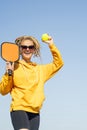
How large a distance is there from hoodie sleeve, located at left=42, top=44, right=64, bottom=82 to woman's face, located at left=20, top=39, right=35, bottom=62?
43 cm

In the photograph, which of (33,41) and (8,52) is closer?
(8,52)

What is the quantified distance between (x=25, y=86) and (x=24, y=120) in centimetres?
68

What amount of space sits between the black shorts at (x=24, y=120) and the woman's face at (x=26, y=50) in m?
1.14

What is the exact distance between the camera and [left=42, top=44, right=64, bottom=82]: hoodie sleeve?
8.49 m

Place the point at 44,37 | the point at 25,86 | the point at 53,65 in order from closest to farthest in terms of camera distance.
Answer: the point at 25,86
the point at 44,37
the point at 53,65

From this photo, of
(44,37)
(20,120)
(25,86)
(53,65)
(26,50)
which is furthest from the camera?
(53,65)

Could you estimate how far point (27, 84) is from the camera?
7.96 meters

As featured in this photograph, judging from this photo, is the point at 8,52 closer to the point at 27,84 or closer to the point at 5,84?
the point at 5,84

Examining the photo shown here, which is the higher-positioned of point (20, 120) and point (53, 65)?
point (53, 65)

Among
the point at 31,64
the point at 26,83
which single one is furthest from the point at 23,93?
the point at 31,64

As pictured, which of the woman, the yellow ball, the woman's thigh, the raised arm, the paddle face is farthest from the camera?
the raised arm

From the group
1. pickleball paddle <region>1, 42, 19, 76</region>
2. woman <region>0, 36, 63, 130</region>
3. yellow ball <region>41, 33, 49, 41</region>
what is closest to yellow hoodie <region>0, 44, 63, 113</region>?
woman <region>0, 36, 63, 130</region>

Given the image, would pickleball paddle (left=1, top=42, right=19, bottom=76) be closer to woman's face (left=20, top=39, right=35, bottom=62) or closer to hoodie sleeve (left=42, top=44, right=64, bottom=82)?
woman's face (left=20, top=39, right=35, bottom=62)

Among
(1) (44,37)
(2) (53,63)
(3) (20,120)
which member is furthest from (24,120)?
(1) (44,37)
